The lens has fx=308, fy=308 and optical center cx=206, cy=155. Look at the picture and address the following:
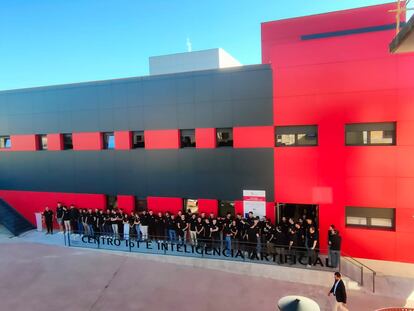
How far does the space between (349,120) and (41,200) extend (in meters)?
18.5

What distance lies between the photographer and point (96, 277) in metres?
12.7

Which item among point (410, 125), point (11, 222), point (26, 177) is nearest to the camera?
point (410, 125)

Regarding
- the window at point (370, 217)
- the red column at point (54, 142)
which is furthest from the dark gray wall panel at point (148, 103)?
the window at point (370, 217)

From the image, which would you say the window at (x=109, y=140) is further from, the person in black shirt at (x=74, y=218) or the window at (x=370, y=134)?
the window at (x=370, y=134)

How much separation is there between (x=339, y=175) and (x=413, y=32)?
8006 millimetres

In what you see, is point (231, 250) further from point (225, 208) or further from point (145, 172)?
point (145, 172)

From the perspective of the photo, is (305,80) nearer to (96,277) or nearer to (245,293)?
(245,293)

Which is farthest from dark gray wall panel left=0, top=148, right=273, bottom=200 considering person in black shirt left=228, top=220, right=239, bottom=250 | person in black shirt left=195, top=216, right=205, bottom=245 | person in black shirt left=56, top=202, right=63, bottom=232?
person in black shirt left=228, top=220, right=239, bottom=250

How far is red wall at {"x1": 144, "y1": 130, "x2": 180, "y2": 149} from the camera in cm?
1656

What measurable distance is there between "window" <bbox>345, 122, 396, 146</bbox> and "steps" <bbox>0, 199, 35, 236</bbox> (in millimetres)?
18906

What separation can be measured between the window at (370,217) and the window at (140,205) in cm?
1051

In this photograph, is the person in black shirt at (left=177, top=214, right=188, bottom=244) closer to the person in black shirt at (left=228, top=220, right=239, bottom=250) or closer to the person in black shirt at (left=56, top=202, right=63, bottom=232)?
the person in black shirt at (left=228, top=220, right=239, bottom=250)

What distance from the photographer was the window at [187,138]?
1648 cm

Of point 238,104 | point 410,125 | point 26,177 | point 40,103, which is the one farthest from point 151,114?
point 410,125
